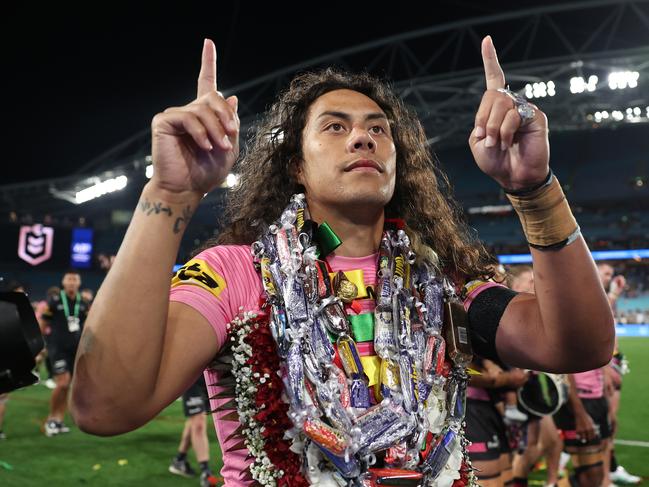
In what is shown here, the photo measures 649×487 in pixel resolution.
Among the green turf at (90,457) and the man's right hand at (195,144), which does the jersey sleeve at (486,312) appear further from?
the green turf at (90,457)

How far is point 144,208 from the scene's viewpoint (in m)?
1.46

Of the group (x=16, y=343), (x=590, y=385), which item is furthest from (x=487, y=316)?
(x=590, y=385)

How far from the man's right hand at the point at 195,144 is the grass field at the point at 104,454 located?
5.47m

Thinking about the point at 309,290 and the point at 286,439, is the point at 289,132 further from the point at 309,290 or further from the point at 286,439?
the point at 286,439

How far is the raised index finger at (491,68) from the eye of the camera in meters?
1.75

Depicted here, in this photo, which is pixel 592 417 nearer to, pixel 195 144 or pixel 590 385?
pixel 590 385

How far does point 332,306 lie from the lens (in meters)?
1.86

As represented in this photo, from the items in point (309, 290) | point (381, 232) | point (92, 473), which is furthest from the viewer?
point (92, 473)

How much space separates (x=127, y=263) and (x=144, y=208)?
139 mm

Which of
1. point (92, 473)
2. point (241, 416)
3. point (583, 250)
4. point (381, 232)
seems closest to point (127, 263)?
point (241, 416)

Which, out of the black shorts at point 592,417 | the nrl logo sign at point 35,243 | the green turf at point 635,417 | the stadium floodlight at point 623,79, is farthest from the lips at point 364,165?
the nrl logo sign at point 35,243

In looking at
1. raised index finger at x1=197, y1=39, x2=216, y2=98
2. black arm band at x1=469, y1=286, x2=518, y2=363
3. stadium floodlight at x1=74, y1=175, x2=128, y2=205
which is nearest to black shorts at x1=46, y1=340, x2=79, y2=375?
black arm band at x1=469, y1=286, x2=518, y2=363

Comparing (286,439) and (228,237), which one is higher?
(228,237)

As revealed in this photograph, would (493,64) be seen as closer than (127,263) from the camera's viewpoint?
No
